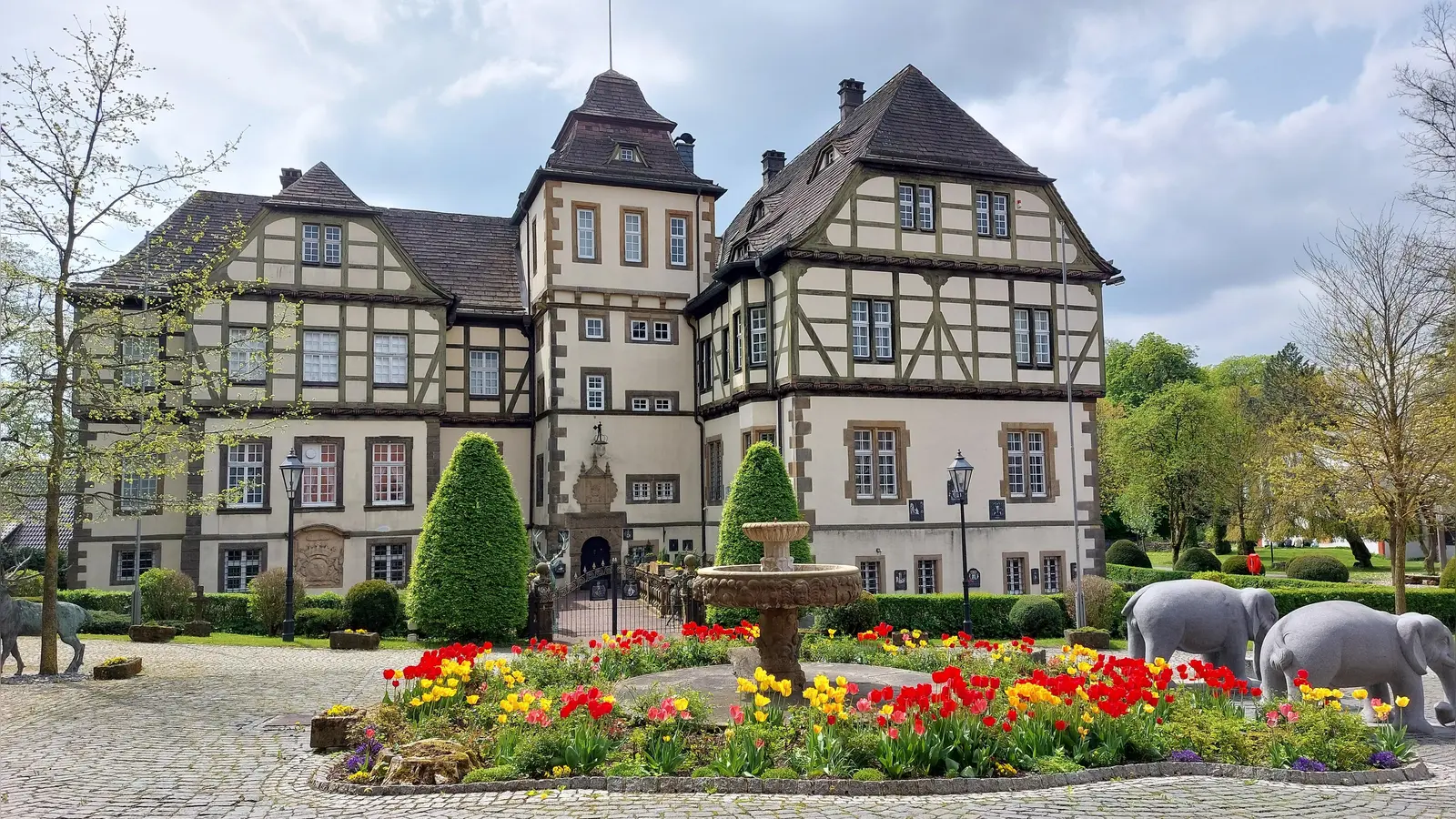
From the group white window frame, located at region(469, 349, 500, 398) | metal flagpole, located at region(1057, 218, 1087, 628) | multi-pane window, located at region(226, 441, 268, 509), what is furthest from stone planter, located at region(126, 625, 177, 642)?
metal flagpole, located at region(1057, 218, 1087, 628)

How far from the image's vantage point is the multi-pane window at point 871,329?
973 inches

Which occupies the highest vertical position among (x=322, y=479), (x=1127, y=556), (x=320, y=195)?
(x=320, y=195)

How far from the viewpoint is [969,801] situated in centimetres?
769

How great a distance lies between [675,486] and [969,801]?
876 inches

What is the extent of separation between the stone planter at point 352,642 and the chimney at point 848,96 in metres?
21.0

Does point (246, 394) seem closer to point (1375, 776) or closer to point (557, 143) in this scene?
point (557, 143)

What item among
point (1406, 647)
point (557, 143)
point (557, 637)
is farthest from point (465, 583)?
point (557, 143)

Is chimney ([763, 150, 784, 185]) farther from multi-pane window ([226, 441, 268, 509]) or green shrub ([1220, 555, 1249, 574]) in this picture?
green shrub ([1220, 555, 1249, 574])

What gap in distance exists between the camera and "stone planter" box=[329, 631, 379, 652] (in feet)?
61.2

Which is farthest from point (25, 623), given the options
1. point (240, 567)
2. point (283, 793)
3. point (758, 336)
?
point (758, 336)

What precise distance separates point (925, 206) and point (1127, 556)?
64.8 feet

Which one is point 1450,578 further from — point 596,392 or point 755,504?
point 596,392

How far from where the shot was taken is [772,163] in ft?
115

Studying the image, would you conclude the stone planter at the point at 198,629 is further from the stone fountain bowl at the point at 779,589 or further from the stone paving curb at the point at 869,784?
the stone fountain bowl at the point at 779,589
